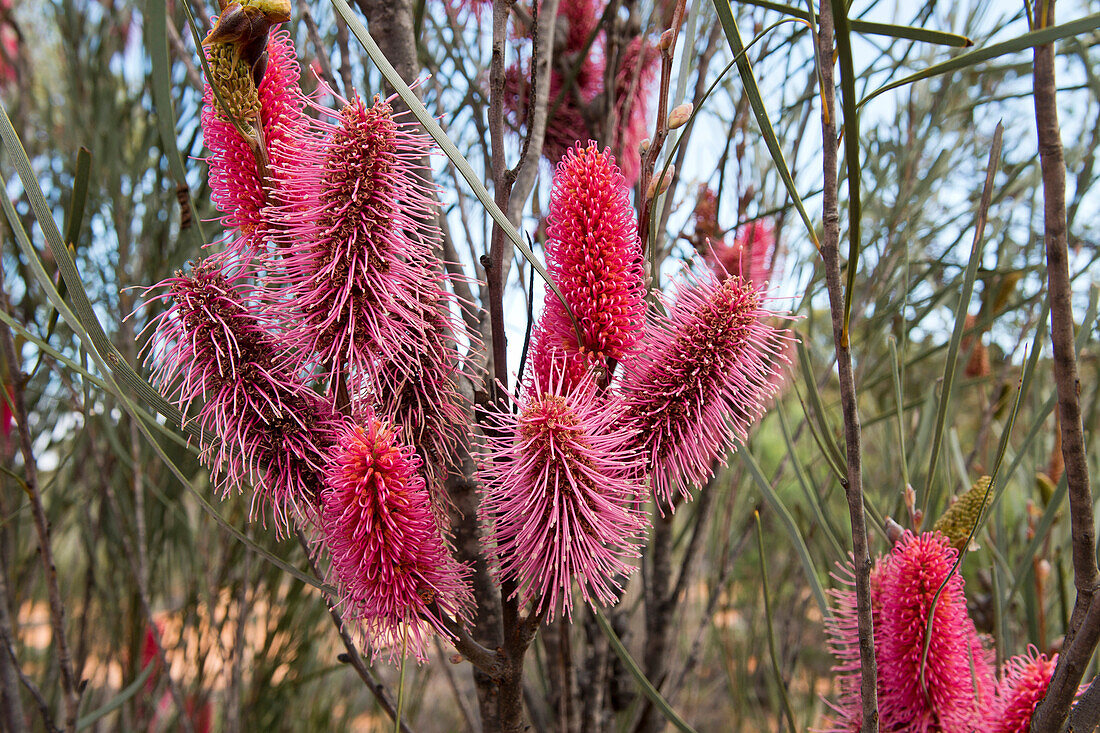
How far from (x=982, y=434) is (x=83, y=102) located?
3.36 feet

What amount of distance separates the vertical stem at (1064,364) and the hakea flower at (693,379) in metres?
0.10

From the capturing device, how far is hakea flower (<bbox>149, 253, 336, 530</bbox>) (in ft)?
0.91

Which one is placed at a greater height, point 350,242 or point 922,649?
point 350,242

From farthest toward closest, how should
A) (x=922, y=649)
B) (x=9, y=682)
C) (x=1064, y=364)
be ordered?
(x=9, y=682) < (x=922, y=649) < (x=1064, y=364)

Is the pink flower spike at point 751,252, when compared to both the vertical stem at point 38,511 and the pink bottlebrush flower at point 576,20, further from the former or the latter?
the vertical stem at point 38,511

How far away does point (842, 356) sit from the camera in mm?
262

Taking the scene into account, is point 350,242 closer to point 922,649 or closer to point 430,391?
point 430,391

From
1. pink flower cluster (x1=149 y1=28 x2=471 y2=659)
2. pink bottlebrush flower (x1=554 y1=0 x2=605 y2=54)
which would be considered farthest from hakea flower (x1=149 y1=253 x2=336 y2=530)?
pink bottlebrush flower (x1=554 y1=0 x2=605 y2=54)

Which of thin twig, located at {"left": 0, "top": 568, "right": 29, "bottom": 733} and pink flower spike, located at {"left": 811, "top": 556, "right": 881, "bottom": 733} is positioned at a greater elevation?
pink flower spike, located at {"left": 811, "top": 556, "right": 881, "bottom": 733}

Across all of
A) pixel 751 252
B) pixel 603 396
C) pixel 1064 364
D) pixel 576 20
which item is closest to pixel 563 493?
pixel 603 396

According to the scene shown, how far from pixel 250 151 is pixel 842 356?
10.1 inches

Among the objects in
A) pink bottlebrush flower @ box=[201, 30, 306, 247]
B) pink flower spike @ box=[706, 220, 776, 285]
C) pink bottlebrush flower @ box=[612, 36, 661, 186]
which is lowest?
pink bottlebrush flower @ box=[201, 30, 306, 247]

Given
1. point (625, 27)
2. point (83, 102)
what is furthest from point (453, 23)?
point (83, 102)

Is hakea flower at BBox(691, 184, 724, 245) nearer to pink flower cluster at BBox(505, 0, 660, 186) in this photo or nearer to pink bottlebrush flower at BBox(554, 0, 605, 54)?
pink flower cluster at BBox(505, 0, 660, 186)
